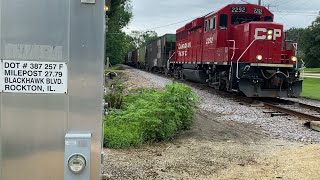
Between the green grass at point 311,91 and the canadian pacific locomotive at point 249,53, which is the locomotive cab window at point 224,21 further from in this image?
the green grass at point 311,91

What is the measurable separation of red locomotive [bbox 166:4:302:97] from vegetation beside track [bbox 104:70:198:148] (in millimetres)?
7513

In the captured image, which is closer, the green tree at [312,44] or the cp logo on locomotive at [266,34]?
the cp logo on locomotive at [266,34]

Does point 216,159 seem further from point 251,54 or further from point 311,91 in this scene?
point 311,91

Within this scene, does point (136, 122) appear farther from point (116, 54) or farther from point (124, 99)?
point (116, 54)

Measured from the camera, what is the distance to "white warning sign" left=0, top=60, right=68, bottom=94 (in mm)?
2123

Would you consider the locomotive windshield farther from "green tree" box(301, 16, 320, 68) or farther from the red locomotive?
"green tree" box(301, 16, 320, 68)

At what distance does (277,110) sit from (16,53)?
12.6m

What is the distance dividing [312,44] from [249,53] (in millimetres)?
74514

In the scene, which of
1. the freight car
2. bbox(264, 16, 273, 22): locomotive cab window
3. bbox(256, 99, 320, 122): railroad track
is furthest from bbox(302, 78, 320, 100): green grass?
the freight car

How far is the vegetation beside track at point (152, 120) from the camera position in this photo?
745cm

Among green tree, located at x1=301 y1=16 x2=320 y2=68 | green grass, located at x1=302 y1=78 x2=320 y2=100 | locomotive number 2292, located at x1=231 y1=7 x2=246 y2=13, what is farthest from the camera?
green tree, located at x1=301 y1=16 x2=320 y2=68

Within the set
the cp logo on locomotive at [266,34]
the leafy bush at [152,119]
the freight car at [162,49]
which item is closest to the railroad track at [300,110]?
the cp logo on locomotive at [266,34]

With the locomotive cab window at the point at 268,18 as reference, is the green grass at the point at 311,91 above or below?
below

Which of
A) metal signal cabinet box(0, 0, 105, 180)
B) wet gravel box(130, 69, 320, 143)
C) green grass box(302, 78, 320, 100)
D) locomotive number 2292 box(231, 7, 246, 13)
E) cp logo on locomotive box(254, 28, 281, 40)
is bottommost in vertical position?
wet gravel box(130, 69, 320, 143)
